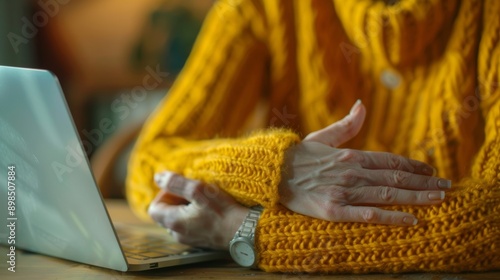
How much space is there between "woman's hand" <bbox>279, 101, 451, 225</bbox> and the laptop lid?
0.79ft

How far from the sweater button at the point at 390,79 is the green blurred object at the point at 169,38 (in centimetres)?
→ 146

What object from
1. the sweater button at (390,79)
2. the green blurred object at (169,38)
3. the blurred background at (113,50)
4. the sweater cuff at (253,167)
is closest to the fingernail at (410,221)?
the sweater cuff at (253,167)

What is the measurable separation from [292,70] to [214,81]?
0.15m

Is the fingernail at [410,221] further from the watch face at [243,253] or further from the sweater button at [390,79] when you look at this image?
the sweater button at [390,79]

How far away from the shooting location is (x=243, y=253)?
81 cm

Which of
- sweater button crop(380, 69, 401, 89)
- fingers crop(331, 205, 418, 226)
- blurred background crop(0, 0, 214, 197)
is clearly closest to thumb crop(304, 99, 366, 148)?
fingers crop(331, 205, 418, 226)

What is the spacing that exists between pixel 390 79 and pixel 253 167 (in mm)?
427

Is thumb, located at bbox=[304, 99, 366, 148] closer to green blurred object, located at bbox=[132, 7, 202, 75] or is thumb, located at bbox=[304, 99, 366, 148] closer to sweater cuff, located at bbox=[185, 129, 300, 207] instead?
sweater cuff, located at bbox=[185, 129, 300, 207]

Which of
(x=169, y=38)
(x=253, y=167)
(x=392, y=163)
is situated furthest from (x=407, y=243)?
(x=169, y=38)

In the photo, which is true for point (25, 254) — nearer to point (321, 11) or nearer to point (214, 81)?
point (214, 81)

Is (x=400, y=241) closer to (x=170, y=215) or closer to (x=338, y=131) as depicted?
(x=338, y=131)

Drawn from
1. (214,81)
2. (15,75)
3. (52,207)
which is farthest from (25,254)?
(214,81)

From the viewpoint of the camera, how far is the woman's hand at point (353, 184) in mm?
783

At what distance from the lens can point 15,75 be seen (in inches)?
27.8
